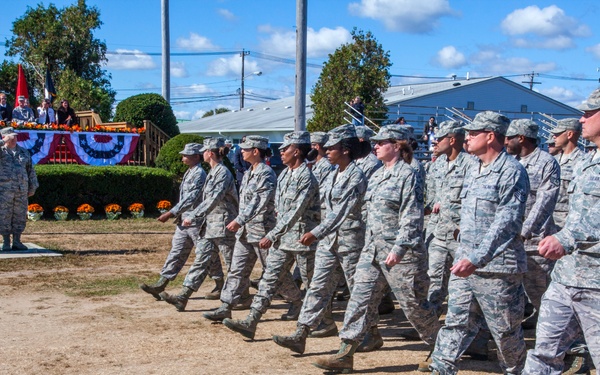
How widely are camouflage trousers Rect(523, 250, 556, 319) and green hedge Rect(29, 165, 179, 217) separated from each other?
14.0 metres

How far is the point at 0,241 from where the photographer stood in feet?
47.9

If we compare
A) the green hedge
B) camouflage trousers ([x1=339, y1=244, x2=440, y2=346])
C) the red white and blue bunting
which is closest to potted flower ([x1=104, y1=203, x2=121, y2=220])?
the green hedge

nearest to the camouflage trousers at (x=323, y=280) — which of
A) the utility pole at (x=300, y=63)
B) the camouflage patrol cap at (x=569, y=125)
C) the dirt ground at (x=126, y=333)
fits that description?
the dirt ground at (x=126, y=333)

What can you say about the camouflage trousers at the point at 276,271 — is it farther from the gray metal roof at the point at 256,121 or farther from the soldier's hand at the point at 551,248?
the gray metal roof at the point at 256,121

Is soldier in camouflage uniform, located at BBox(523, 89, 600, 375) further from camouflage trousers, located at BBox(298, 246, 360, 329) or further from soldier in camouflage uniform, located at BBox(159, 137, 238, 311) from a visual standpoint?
soldier in camouflage uniform, located at BBox(159, 137, 238, 311)

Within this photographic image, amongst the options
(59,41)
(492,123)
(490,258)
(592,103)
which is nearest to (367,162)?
(492,123)

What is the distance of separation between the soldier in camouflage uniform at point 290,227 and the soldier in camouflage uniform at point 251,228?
43 cm

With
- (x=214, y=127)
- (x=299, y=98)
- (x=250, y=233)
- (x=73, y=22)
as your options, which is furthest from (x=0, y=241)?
(x=214, y=127)

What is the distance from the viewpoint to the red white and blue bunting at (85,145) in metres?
20.0

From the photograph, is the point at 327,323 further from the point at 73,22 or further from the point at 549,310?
the point at 73,22

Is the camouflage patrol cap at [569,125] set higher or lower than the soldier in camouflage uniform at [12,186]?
higher

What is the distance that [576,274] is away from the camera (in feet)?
15.3

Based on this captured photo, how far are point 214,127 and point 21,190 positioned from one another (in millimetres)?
31640

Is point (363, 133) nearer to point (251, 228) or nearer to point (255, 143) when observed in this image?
point (255, 143)
